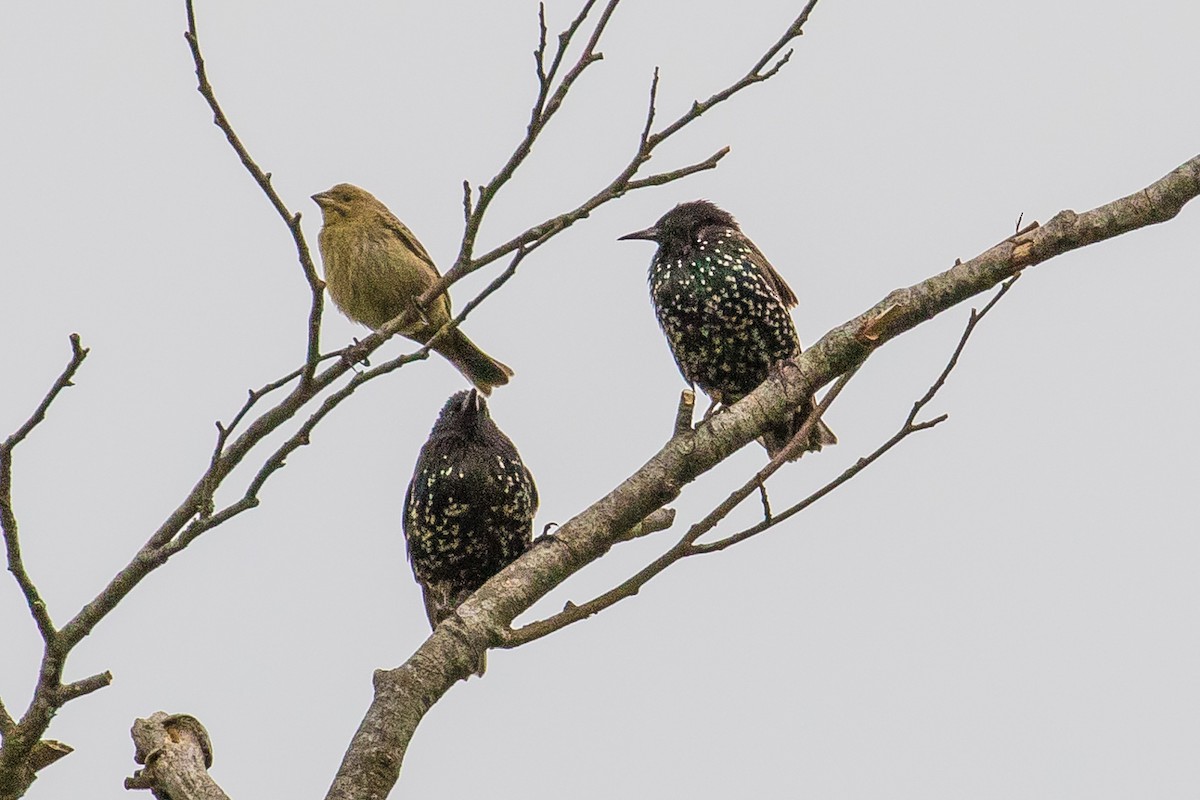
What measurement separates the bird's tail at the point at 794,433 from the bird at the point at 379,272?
186cm

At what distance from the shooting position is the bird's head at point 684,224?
21.1 ft

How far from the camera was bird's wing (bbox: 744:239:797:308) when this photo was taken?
6.25 meters

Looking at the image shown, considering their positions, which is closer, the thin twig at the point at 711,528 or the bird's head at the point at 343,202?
the thin twig at the point at 711,528

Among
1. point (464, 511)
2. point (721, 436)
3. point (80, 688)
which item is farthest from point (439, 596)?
point (80, 688)

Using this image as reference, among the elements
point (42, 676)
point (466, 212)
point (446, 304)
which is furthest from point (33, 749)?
point (446, 304)

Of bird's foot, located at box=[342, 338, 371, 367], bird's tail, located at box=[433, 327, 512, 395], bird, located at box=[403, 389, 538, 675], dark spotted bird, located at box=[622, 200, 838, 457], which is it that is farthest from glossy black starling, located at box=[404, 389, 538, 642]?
bird's foot, located at box=[342, 338, 371, 367]

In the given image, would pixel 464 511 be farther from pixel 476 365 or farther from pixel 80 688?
pixel 80 688

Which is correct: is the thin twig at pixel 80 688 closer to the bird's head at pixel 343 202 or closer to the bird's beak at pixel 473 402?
the bird's beak at pixel 473 402

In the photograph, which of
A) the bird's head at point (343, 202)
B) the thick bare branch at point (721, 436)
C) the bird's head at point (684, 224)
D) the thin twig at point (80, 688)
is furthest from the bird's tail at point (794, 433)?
the thin twig at point (80, 688)

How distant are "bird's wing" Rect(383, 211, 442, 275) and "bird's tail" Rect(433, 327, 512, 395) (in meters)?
0.42

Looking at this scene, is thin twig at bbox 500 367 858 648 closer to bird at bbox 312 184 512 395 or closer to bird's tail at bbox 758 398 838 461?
bird's tail at bbox 758 398 838 461

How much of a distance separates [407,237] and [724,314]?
2314 mm

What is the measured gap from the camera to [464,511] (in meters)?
5.93

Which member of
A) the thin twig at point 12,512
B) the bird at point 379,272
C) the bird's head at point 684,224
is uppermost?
the bird at point 379,272
